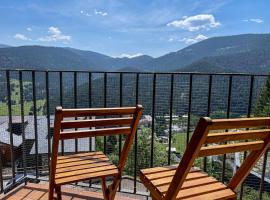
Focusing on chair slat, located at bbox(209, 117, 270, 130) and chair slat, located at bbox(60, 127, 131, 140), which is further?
chair slat, located at bbox(60, 127, 131, 140)

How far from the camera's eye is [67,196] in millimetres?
2578

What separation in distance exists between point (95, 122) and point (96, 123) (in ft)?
0.04

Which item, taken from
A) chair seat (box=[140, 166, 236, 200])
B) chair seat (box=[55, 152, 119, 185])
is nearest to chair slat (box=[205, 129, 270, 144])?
chair seat (box=[140, 166, 236, 200])

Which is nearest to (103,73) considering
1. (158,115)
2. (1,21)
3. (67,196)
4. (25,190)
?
(158,115)

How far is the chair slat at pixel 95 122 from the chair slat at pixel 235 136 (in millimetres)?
699

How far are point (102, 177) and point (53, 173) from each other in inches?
14.0

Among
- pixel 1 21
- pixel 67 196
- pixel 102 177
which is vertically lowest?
pixel 67 196

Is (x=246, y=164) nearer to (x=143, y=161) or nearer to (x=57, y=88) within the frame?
(x=57, y=88)

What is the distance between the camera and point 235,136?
1331 millimetres

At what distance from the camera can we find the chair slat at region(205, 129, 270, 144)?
1244mm

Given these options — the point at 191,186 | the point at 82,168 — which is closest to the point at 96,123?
the point at 82,168

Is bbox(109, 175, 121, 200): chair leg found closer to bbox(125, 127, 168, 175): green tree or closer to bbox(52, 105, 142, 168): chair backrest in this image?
bbox(52, 105, 142, 168): chair backrest

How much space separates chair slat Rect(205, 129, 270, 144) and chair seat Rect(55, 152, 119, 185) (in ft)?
3.05

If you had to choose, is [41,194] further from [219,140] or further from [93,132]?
[219,140]
